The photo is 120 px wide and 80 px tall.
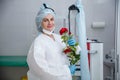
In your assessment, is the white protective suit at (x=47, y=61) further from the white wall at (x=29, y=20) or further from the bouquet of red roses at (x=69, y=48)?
the white wall at (x=29, y=20)

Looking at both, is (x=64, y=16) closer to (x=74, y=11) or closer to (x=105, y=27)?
(x=74, y=11)

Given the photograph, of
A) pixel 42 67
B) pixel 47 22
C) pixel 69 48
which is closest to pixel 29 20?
pixel 47 22

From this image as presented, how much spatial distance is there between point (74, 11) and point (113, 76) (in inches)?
42.9

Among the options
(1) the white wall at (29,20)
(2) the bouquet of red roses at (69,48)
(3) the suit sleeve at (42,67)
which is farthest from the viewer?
(1) the white wall at (29,20)

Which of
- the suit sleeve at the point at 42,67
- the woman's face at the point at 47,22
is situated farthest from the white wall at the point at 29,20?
the suit sleeve at the point at 42,67

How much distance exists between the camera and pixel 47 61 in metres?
1.61

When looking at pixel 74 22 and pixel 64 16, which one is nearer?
pixel 74 22

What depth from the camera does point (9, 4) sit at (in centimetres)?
276

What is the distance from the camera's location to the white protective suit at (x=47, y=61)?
1.51 metres

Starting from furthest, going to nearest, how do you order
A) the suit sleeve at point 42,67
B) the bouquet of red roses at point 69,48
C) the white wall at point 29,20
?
the white wall at point 29,20 → the bouquet of red roses at point 69,48 → the suit sleeve at point 42,67

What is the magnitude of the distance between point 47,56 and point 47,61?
0.05 meters

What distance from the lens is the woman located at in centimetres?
152

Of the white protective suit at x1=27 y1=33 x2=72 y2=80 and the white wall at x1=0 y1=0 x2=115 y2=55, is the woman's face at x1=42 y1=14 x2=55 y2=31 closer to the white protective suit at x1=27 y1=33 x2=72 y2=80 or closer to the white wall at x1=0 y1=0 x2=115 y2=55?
the white protective suit at x1=27 y1=33 x2=72 y2=80

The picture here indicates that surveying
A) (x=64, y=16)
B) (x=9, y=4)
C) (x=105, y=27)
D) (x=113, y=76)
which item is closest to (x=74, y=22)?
(x=64, y=16)
